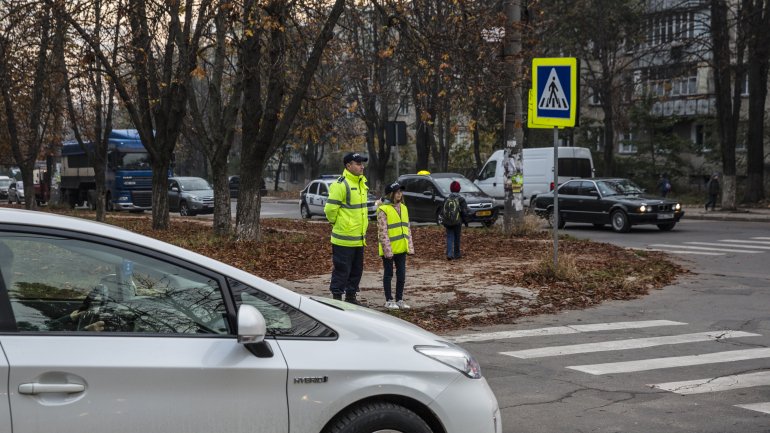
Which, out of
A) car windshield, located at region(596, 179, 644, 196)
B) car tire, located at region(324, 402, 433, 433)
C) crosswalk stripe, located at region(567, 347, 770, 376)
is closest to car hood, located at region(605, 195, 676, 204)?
car windshield, located at region(596, 179, 644, 196)

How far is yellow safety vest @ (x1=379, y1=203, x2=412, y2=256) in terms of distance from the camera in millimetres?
11547

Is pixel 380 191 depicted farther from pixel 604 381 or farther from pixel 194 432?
pixel 194 432

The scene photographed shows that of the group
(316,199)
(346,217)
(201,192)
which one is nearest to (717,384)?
(346,217)

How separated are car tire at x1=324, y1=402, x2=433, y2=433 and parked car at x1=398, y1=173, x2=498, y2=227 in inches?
865

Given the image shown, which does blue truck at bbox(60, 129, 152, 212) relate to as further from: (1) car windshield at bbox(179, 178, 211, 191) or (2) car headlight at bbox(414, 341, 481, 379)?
(2) car headlight at bbox(414, 341, 481, 379)

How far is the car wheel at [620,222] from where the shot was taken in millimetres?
25000

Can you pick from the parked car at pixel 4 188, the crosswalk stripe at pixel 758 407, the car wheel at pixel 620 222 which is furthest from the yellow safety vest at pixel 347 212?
the parked car at pixel 4 188

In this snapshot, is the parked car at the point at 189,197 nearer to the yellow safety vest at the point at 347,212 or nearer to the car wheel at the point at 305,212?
the car wheel at the point at 305,212

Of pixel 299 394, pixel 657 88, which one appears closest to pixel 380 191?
pixel 657 88

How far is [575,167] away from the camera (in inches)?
1323

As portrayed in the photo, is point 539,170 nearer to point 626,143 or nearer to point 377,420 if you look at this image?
point 626,143

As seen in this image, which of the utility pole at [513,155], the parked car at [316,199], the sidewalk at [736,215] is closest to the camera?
the utility pole at [513,155]

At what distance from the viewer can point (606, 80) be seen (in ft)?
138

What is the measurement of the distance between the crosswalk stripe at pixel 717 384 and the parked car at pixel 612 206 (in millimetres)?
17480
